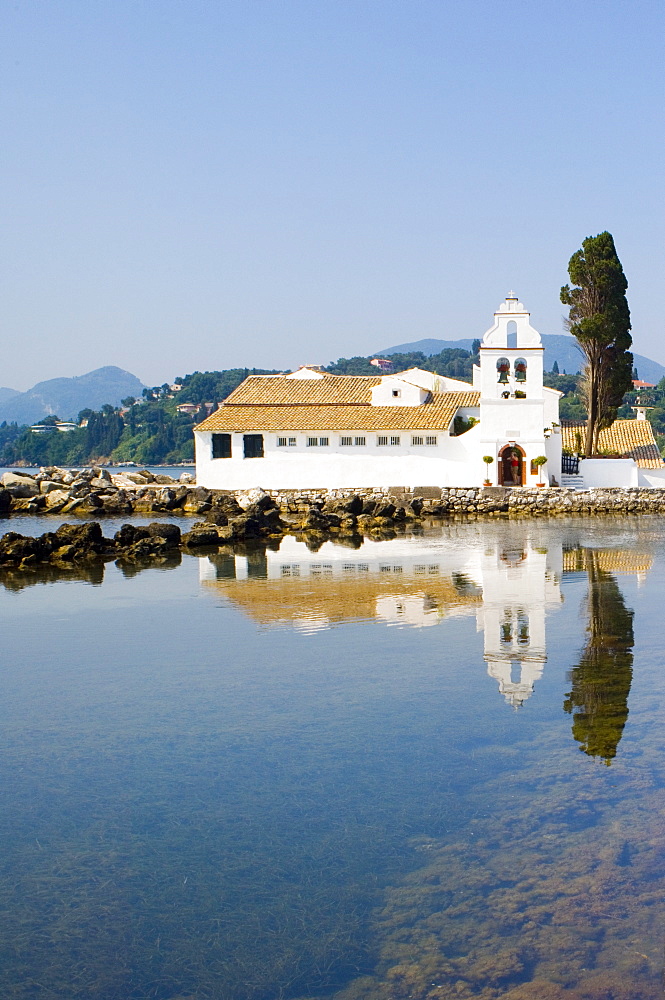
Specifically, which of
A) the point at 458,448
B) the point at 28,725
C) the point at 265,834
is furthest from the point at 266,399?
the point at 265,834

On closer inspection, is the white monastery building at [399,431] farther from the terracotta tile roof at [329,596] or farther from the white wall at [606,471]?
the terracotta tile roof at [329,596]

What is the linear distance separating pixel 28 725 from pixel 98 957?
5.05 metres

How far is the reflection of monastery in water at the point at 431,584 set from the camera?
15148mm

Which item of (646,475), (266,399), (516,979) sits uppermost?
(266,399)

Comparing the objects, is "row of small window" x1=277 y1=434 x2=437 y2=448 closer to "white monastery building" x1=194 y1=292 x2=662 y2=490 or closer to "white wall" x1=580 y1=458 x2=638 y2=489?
"white monastery building" x1=194 y1=292 x2=662 y2=490

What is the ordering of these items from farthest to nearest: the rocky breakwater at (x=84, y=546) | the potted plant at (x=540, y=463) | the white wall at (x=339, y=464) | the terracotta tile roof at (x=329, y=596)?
the white wall at (x=339, y=464) < the potted plant at (x=540, y=463) < the rocky breakwater at (x=84, y=546) < the terracotta tile roof at (x=329, y=596)

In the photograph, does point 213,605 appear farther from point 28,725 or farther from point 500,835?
point 500,835

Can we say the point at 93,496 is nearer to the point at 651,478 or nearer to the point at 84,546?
the point at 84,546

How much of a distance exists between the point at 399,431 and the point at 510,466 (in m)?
5.44

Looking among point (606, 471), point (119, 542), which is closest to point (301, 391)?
point (606, 471)

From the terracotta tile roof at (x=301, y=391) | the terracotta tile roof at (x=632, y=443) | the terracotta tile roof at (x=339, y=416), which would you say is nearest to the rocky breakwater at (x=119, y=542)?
the terracotta tile roof at (x=339, y=416)

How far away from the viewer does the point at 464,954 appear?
618cm

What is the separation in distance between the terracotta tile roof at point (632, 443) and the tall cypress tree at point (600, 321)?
5300mm

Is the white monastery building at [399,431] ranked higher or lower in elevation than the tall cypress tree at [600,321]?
lower
